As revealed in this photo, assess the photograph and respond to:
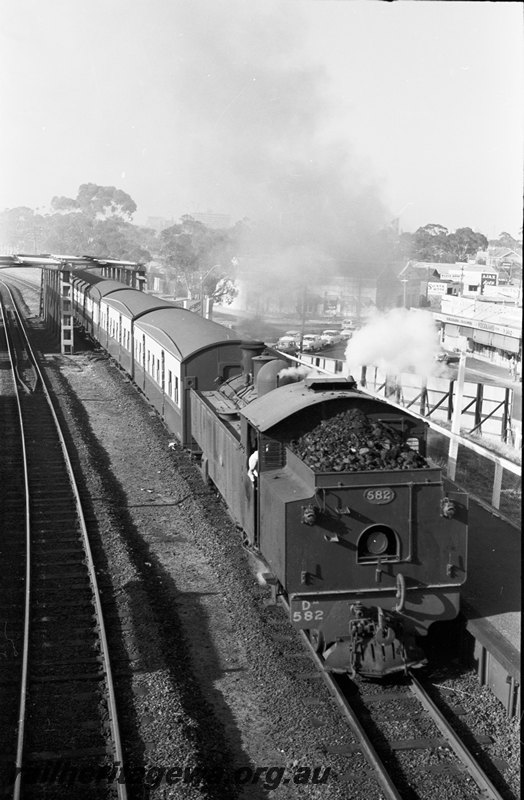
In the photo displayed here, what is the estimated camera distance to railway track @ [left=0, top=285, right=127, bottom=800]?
704cm

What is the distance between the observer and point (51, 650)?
9.28 m

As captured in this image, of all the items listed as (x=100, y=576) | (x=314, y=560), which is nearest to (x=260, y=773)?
(x=314, y=560)

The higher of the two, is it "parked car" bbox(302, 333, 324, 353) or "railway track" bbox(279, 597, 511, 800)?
"parked car" bbox(302, 333, 324, 353)

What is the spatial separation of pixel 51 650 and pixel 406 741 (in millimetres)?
4264

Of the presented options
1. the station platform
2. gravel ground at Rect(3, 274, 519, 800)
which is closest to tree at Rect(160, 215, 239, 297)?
gravel ground at Rect(3, 274, 519, 800)

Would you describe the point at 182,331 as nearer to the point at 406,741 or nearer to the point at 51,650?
the point at 51,650

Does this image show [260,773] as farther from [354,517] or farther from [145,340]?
[145,340]

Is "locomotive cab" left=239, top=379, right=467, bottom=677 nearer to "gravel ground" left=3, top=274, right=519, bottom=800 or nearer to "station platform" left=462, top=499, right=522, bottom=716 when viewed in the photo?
"station platform" left=462, top=499, right=522, bottom=716

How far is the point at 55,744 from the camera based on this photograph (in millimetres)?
7402

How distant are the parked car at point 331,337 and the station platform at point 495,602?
21930 millimetres

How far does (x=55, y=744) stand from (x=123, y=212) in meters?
106

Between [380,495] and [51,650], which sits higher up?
[380,495]

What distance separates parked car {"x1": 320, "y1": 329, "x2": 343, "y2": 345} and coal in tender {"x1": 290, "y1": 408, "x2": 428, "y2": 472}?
26.2m

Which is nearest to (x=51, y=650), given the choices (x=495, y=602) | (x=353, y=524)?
(x=353, y=524)
